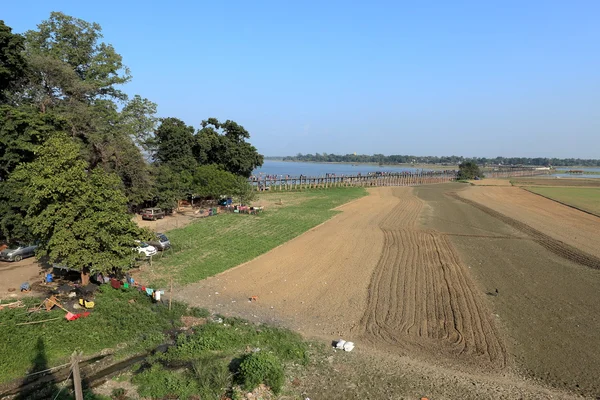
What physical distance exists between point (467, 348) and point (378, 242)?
16028mm

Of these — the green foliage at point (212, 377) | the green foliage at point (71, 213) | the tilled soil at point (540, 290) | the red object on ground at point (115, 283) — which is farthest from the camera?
the red object on ground at point (115, 283)

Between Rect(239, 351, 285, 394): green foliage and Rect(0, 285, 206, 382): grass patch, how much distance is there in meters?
4.14

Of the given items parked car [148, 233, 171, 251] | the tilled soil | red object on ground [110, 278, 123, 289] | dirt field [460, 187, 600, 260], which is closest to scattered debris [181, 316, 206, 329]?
red object on ground [110, 278, 123, 289]

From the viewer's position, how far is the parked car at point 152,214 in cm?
3600

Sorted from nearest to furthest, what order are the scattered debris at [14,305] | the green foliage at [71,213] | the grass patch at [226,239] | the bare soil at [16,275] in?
1. the scattered debris at [14,305]
2. the green foliage at [71,213]
3. the bare soil at [16,275]
4. the grass patch at [226,239]

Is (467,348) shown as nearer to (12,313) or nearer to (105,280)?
(105,280)

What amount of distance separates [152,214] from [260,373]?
1133 inches

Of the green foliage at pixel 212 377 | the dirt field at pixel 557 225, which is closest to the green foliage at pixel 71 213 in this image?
the green foliage at pixel 212 377

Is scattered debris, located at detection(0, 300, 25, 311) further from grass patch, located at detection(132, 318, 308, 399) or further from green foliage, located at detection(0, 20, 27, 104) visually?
green foliage, located at detection(0, 20, 27, 104)

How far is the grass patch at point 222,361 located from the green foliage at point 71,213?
5957 mm

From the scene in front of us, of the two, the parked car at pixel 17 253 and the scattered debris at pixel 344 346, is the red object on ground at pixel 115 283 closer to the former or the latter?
the parked car at pixel 17 253

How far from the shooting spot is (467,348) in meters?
13.3

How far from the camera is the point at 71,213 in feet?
52.6

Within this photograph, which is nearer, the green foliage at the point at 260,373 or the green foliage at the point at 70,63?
the green foliage at the point at 260,373
